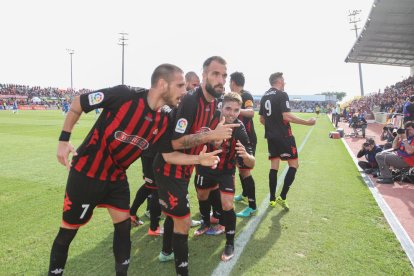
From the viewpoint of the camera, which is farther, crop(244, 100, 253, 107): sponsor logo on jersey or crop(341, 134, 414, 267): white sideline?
crop(244, 100, 253, 107): sponsor logo on jersey

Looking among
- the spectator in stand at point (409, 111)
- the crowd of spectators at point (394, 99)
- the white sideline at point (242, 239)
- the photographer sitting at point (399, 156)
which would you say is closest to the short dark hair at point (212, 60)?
the white sideline at point (242, 239)

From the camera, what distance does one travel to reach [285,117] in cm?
545

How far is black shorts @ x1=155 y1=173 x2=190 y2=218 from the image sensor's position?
10.0ft

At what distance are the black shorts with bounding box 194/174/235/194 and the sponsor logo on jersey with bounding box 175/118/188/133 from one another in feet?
3.86

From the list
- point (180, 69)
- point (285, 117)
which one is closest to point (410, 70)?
point (285, 117)

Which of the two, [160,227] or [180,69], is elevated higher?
[180,69]

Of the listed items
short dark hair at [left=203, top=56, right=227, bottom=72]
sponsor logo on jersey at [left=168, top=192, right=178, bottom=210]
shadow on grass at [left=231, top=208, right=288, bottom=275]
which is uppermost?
short dark hair at [left=203, top=56, right=227, bottom=72]

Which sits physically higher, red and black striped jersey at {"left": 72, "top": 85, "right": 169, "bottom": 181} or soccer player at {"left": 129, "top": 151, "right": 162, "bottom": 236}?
red and black striped jersey at {"left": 72, "top": 85, "right": 169, "bottom": 181}

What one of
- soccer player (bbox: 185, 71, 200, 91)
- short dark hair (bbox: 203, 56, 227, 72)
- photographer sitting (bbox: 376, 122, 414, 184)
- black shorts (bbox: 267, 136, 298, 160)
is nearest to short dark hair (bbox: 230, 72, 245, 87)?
soccer player (bbox: 185, 71, 200, 91)

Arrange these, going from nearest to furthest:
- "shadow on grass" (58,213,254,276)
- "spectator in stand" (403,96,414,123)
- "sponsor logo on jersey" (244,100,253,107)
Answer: "shadow on grass" (58,213,254,276), "sponsor logo on jersey" (244,100,253,107), "spectator in stand" (403,96,414,123)

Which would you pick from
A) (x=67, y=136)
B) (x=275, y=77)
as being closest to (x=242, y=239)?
(x=67, y=136)

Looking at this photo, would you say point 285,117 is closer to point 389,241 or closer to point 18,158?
point 389,241

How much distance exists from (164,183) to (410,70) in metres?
49.7

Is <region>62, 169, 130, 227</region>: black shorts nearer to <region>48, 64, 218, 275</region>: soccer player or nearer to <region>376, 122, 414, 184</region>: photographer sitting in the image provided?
<region>48, 64, 218, 275</region>: soccer player
